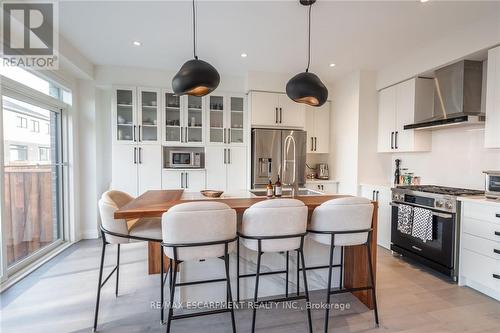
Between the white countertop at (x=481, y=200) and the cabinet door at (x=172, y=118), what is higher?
the cabinet door at (x=172, y=118)

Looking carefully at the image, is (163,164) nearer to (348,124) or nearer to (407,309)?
(348,124)

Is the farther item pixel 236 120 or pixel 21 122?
pixel 236 120

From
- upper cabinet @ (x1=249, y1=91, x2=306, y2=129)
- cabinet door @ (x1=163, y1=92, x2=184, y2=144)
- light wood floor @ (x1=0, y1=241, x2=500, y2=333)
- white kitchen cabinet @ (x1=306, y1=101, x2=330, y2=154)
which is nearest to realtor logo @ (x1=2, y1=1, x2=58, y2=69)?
cabinet door @ (x1=163, y1=92, x2=184, y2=144)

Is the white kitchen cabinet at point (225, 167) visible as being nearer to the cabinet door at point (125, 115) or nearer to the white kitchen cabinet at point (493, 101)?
the cabinet door at point (125, 115)

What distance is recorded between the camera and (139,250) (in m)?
3.54

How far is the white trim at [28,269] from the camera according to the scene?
2.50 metres

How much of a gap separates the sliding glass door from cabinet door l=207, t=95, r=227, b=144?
2262 millimetres

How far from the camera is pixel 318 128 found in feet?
15.8

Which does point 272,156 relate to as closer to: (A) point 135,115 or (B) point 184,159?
(B) point 184,159

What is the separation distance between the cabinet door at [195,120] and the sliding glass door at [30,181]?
190 centimetres

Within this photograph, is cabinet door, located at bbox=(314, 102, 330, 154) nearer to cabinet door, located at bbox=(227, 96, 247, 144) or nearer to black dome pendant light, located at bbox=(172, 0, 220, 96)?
cabinet door, located at bbox=(227, 96, 247, 144)

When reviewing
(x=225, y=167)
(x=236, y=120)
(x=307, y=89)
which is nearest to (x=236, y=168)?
(x=225, y=167)

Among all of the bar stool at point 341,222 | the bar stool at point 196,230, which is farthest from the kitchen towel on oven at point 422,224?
the bar stool at point 196,230

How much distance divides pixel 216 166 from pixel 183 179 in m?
0.60
